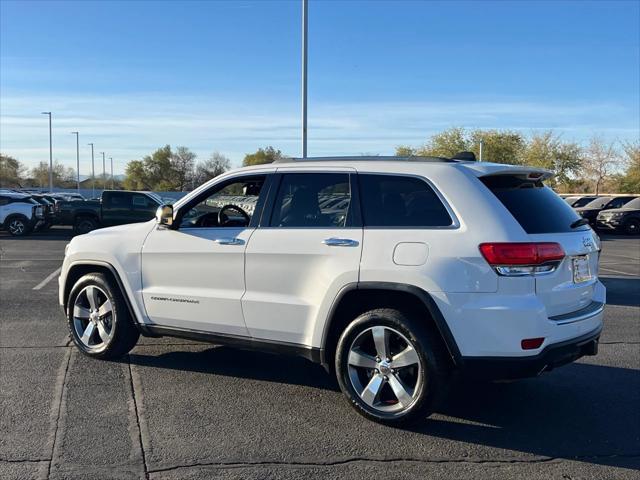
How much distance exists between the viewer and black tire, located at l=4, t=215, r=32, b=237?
21.6m

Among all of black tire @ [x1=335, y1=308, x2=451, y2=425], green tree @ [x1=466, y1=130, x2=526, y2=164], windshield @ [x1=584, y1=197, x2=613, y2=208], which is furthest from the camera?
green tree @ [x1=466, y1=130, x2=526, y2=164]

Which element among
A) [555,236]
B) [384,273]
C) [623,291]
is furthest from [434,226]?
[623,291]

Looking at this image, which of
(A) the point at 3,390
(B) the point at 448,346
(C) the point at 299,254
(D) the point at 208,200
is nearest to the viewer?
(B) the point at 448,346

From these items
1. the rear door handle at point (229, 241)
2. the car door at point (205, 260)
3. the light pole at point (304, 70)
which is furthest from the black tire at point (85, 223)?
the rear door handle at point (229, 241)

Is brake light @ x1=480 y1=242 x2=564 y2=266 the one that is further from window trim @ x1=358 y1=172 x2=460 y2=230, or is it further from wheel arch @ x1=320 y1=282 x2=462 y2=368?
wheel arch @ x1=320 y1=282 x2=462 y2=368

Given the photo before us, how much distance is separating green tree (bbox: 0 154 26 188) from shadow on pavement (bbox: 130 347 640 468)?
86.9m

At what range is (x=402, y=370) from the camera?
13.9 ft

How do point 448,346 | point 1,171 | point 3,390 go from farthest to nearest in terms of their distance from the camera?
point 1,171, point 3,390, point 448,346

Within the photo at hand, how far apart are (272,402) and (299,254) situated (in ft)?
3.86

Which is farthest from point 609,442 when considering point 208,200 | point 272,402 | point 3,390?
point 3,390

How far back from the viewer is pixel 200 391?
4914 mm

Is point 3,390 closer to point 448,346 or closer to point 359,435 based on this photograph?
point 359,435

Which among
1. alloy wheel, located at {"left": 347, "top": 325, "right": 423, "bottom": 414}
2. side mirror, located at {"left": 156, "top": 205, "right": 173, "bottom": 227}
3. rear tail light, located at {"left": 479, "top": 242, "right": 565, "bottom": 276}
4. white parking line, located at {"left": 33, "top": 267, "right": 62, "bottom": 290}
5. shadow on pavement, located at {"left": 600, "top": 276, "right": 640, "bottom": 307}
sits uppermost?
side mirror, located at {"left": 156, "top": 205, "right": 173, "bottom": 227}

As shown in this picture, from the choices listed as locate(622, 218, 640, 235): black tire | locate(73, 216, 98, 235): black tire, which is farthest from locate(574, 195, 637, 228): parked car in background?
locate(73, 216, 98, 235): black tire
